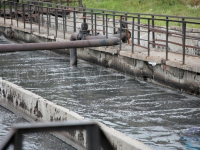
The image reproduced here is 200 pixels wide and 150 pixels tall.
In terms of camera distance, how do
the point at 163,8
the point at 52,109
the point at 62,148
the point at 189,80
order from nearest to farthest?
1. the point at 62,148
2. the point at 52,109
3. the point at 189,80
4. the point at 163,8

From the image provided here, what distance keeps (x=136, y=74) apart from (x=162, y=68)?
1.57 meters

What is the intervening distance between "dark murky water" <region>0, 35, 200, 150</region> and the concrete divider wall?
1179mm

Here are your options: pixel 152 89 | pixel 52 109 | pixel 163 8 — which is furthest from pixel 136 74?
pixel 163 8

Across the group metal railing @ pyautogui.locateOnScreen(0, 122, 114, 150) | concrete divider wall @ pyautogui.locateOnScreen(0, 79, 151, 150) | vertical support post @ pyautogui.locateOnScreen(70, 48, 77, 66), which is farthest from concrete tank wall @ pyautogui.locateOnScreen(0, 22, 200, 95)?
metal railing @ pyautogui.locateOnScreen(0, 122, 114, 150)

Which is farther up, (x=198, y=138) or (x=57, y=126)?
(x=57, y=126)

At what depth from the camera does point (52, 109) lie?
9.52 metres

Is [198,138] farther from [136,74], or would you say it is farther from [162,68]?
[136,74]

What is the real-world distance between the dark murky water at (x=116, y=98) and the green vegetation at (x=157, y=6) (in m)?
13.3

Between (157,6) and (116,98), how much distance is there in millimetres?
20786

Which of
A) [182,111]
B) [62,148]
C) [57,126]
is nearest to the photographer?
[57,126]

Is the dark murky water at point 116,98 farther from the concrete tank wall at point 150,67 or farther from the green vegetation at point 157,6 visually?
the green vegetation at point 157,6

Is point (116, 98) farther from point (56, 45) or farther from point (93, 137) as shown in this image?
point (93, 137)

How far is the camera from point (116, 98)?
12.9 metres

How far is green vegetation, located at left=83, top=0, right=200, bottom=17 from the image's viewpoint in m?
30.9
